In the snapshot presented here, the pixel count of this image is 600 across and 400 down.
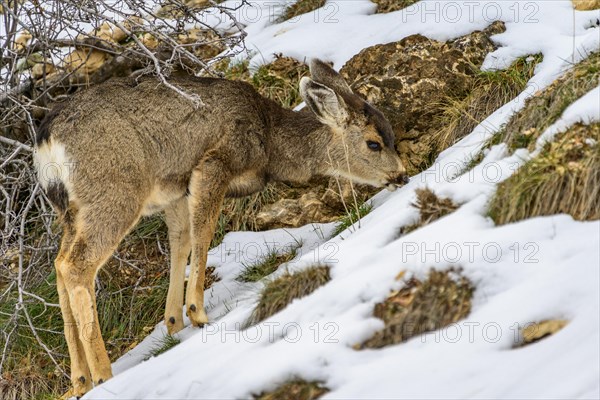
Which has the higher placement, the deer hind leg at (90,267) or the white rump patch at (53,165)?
the white rump patch at (53,165)

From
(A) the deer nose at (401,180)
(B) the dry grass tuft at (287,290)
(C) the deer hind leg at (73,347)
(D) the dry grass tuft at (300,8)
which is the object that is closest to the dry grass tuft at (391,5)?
(D) the dry grass tuft at (300,8)

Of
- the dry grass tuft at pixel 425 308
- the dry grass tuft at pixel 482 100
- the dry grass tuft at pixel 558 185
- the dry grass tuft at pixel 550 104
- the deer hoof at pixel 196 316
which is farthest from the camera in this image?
the dry grass tuft at pixel 482 100

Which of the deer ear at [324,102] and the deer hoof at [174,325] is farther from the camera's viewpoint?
the deer ear at [324,102]

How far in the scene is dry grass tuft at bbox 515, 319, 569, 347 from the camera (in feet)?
16.8

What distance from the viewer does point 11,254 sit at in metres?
9.38

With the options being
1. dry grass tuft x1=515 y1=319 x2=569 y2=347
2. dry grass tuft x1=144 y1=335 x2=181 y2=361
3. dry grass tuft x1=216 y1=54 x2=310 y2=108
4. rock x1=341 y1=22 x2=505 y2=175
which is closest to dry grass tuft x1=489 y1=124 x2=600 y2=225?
dry grass tuft x1=515 y1=319 x2=569 y2=347

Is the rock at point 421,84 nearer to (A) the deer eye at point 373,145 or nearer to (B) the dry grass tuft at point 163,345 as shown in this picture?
(A) the deer eye at point 373,145

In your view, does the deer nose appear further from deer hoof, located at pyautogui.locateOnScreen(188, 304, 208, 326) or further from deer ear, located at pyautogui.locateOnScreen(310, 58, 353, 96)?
deer hoof, located at pyautogui.locateOnScreen(188, 304, 208, 326)

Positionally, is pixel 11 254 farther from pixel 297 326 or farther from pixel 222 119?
pixel 297 326

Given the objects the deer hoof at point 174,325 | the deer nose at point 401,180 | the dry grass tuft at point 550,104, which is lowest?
the deer hoof at point 174,325

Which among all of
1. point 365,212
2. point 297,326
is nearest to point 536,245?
point 297,326

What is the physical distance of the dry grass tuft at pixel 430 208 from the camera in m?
6.46

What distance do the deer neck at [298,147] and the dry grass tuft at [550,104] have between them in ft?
6.27

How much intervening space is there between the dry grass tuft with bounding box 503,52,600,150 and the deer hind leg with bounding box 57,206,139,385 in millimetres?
3005
